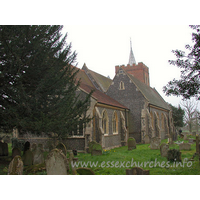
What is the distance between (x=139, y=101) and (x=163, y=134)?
27.6 feet

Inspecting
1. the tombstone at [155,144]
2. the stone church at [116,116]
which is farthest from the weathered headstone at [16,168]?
the tombstone at [155,144]

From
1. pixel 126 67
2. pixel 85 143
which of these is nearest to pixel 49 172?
pixel 85 143

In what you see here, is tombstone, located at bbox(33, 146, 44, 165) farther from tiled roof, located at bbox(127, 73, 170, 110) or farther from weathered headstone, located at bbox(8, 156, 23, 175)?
tiled roof, located at bbox(127, 73, 170, 110)

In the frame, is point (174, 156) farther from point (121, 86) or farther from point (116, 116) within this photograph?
point (121, 86)

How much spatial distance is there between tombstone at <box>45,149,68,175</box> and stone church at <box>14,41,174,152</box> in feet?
23.5

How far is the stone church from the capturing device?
47.0 feet

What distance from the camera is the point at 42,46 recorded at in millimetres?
8938

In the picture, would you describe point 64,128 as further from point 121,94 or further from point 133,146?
point 121,94

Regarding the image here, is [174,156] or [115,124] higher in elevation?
[115,124]

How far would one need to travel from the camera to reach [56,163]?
6145 mm

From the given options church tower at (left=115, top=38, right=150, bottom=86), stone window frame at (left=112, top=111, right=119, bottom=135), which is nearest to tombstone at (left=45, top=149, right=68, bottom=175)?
stone window frame at (left=112, top=111, right=119, bottom=135)

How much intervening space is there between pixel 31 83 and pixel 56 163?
14.4 ft

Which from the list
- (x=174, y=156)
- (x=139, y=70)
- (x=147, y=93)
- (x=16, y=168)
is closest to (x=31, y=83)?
(x=16, y=168)

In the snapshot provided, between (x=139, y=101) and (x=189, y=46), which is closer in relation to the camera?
(x=189, y=46)
